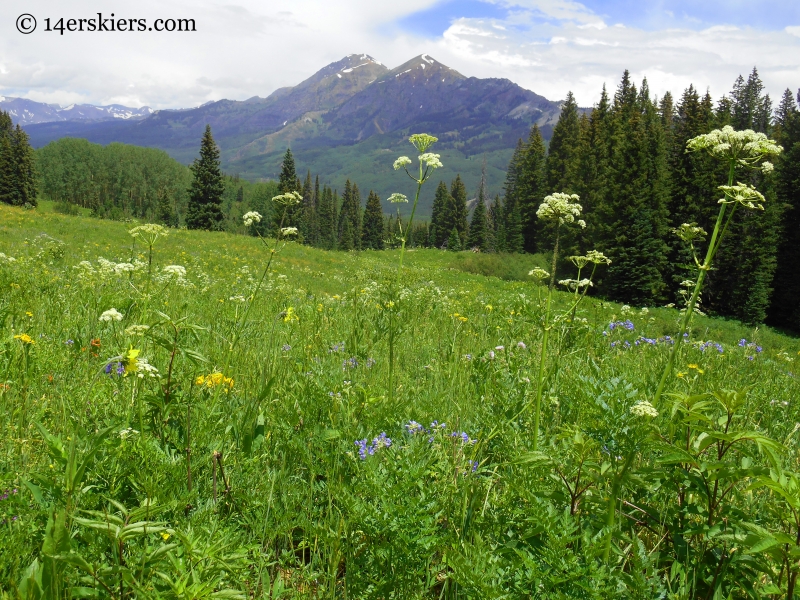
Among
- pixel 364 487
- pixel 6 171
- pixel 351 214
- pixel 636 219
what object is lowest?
pixel 364 487

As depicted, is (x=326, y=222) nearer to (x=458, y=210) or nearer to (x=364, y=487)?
(x=458, y=210)

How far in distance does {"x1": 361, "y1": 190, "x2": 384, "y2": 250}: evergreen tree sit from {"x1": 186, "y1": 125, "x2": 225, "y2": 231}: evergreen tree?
4454 cm

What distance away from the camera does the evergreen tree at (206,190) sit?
49531mm

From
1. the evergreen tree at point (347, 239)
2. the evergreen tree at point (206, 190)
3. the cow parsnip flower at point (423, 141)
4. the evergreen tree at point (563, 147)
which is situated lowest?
the evergreen tree at point (347, 239)

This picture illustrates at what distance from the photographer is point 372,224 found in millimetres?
97125

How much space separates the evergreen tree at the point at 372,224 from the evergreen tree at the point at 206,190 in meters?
44.5

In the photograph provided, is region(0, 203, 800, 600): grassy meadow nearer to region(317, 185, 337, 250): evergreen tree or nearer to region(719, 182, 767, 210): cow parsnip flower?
region(719, 182, 767, 210): cow parsnip flower

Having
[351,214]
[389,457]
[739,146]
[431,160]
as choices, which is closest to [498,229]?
[351,214]

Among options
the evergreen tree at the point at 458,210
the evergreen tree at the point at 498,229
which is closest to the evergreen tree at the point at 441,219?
the evergreen tree at the point at 458,210

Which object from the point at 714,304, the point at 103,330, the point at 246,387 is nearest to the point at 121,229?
the point at 103,330

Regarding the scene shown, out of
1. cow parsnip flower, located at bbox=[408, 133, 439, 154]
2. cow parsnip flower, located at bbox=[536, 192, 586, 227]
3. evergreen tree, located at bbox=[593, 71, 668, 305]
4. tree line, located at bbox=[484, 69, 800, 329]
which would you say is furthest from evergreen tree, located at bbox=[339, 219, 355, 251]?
cow parsnip flower, located at bbox=[536, 192, 586, 227]

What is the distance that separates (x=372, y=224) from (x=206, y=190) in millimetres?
49296

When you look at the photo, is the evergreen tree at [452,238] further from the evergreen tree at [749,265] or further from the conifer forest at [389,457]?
the conifer forest at [389,457]

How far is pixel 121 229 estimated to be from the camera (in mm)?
22219
